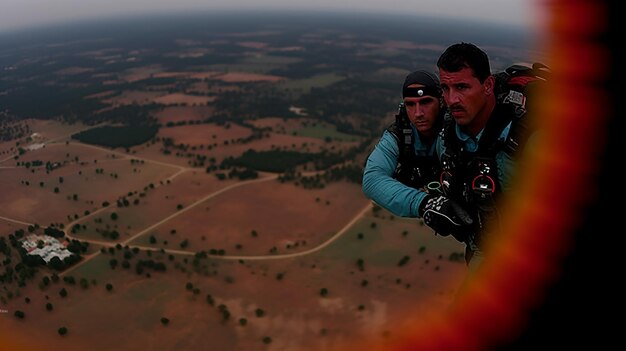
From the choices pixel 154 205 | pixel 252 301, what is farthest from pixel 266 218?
pixel 252 301

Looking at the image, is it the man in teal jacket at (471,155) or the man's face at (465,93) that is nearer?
the man in teal jacket at (471,155)

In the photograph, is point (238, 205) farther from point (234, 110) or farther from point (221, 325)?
point (234, 110)

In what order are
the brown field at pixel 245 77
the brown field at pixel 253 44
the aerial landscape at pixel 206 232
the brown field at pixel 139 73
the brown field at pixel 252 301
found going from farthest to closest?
1. the brown field at pixel 253 44
2. the brown field at pixel 139 73
3. the brown field at pixel 245 77
4. the aerial landscape at pixel 206 232
5. the brown field at pixel 252 301

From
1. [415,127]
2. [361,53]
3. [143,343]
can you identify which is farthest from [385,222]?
[361,53]

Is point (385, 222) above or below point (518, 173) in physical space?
below

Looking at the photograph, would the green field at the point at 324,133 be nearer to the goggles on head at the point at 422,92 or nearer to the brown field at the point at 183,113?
the brown field at the point at 183,113

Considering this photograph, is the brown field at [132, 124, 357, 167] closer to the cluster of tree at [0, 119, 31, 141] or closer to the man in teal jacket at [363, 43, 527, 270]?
the cluster of tree at [0, 119, 31, 141]

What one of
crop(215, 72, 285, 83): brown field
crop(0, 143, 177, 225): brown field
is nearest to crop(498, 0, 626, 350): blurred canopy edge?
crop(0, 143, 177, 225): brown field

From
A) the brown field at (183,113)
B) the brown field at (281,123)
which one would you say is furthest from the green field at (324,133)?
the brown field at (183,113)
